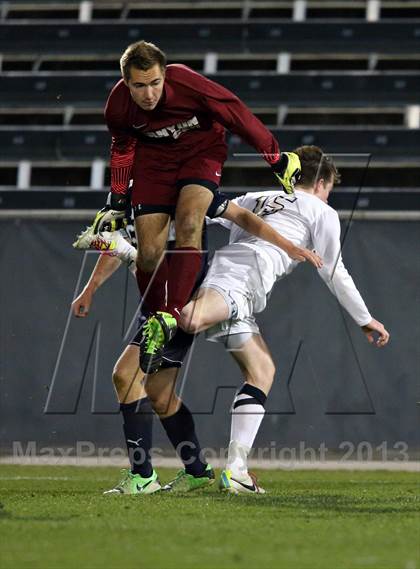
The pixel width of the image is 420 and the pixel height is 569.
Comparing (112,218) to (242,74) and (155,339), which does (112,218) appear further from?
(242,74)

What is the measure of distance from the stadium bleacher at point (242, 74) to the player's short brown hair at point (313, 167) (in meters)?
4.71

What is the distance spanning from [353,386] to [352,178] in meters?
3.60

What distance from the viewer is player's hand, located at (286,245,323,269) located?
5.26 m

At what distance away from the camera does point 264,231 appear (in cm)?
532

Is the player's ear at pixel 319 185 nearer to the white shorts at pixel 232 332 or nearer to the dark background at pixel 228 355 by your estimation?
the white shorts at pixel 232 332

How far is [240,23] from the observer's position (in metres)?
11.9

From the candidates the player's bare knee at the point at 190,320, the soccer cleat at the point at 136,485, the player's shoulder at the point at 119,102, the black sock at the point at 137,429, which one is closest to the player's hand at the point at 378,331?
the player's bare knee at the point at 190,320

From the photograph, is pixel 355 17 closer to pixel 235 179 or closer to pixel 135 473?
pixel 235 179

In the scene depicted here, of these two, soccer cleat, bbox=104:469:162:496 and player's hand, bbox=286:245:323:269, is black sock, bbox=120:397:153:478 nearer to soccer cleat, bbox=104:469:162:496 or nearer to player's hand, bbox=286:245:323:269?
soccer cleat, bbox=104:469:162:496

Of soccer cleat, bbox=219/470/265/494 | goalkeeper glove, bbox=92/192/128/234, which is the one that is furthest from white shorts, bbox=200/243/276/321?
soccer cleat, bbox=219/470/265/494

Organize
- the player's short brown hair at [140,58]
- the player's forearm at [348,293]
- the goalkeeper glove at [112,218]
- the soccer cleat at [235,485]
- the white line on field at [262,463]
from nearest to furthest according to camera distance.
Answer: the player's short brown hair at [140,58] < the soccer cleat at [235,485] < the player's forearm at [348,293] < the goalkeeper glove at [112,218] < the white line on field at [262,463]

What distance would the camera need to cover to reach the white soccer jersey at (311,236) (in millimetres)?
5500

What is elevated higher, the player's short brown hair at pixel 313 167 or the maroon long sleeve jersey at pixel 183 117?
the maroon long sleeve jersey at pixel 183 117

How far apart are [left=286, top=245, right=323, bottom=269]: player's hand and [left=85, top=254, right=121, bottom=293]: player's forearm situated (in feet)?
3.05
